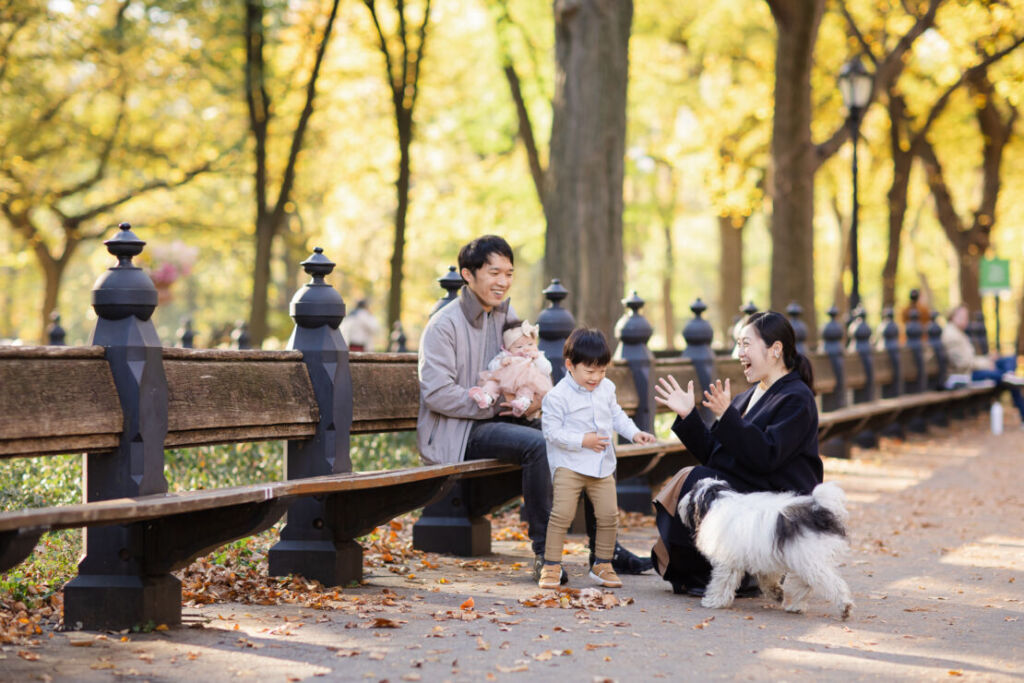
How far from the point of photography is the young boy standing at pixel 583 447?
20.3 ft

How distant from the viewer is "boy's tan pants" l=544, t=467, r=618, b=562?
244 inches

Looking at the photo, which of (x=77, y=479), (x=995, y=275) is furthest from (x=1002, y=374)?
(x=77, y=479)

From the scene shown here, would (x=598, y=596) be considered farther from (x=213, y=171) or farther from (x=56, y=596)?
(x=213, y=171)

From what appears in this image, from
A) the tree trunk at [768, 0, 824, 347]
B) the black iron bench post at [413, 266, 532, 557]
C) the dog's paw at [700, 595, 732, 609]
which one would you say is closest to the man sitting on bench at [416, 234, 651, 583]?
the black iron bench post at [413, 266, 532, 557]

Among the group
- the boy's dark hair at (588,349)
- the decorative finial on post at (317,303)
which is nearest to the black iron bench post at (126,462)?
the decorative finial on post at (317,303)

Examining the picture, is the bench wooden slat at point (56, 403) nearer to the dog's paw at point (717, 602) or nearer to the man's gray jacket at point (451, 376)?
the man's gray jacket at point (451, 376)

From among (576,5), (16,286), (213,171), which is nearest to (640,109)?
(213,171)

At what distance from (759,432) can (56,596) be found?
10.9ft

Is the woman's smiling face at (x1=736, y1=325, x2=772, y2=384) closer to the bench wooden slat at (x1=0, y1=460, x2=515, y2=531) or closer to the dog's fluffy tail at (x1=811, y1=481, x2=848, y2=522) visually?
the dog's fluffy tail at (x1=811, y1=481, x2=848, y2=522)

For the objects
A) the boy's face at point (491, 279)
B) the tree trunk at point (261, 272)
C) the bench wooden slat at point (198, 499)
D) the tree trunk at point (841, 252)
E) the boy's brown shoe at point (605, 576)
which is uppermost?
the tree trunk at point (841, 252)

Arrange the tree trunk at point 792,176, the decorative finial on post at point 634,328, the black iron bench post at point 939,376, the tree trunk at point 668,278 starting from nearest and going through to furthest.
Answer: the decorative finial on post at point 634,328, the tree trunk at point 792,176, the black iron bench post at point 939,376, the tree trunk at point 668,278

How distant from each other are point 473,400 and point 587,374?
66 cm

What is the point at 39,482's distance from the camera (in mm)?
7836

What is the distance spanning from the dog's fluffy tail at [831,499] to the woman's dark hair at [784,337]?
61cm
